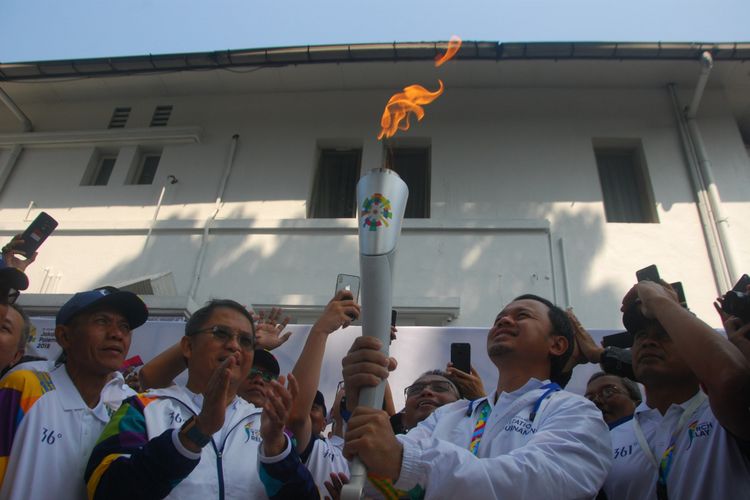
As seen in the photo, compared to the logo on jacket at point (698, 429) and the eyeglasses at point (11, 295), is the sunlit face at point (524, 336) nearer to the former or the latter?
the logo on jacket at point (698, 429)

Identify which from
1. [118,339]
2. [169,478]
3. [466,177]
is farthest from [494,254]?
[169,478]

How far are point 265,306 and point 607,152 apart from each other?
18.7 feet

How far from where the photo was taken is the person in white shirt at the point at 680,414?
6.07 feet

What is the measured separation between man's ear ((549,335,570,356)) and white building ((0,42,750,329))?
14.3 feet

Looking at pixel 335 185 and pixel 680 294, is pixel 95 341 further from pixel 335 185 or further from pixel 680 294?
pixel 335 185

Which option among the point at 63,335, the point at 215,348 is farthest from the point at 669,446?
the point at 63,335

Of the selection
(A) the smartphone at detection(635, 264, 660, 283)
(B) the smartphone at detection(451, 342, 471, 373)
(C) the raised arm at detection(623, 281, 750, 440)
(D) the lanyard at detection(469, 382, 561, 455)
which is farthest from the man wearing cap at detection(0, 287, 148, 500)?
(A) the smartphone at detection(635, 264, 660, 283)

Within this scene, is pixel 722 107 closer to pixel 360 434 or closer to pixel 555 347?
pixel 555 347

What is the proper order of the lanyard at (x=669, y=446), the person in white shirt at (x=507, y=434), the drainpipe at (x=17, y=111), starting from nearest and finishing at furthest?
the person in white shirt at (x=507, y=434)
the lanyard at (x=669, y=446)
the drainpipe at (x=17, y=111)

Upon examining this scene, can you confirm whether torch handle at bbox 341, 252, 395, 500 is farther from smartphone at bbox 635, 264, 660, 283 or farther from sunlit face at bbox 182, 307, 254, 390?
smartphone at bbox 635, 264, 660, 283

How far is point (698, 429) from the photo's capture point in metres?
2.14

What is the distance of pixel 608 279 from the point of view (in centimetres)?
693

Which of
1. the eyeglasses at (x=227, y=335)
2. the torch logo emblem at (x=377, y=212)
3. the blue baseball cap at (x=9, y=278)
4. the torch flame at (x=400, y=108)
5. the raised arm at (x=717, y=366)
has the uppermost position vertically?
the torch flame at (x=400, y=108)

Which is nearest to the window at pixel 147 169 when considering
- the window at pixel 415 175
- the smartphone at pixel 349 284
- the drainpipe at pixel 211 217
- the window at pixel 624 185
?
the drainpipe at pixel 211 217
